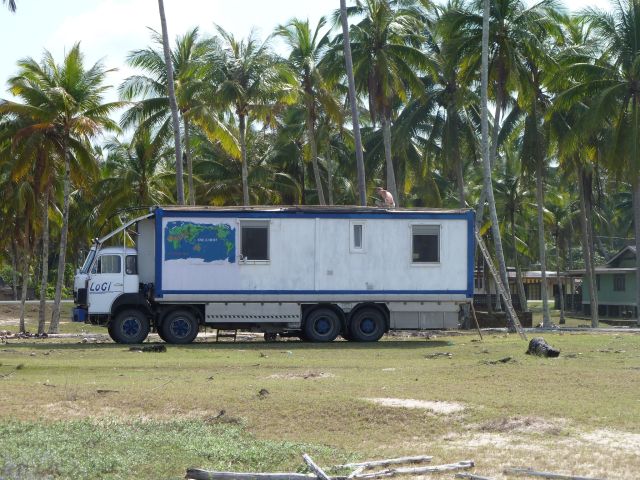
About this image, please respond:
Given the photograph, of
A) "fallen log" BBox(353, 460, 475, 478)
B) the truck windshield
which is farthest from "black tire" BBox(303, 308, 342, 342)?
"fallen log" BBox(353, 460, 475, 478)

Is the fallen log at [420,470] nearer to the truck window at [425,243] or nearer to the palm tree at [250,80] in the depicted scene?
the truck window at [425,243]

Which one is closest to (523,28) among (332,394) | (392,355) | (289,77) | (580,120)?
(580,120)

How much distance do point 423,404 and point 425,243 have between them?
526 inches

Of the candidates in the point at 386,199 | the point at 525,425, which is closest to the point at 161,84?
the point at 386,199

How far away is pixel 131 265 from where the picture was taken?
27266mm

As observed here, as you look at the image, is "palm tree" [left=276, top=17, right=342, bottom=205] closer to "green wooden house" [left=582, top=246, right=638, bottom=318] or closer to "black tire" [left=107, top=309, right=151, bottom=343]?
"black tire" [left=107, top=309, right=151, bottom=343]

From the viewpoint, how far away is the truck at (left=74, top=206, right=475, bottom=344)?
27016 millimetres

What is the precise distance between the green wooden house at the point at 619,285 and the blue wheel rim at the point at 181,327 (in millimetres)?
37842

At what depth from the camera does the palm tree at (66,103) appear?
115 ft

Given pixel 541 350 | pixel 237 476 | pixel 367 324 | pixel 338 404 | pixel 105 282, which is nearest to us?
pixel 237 476

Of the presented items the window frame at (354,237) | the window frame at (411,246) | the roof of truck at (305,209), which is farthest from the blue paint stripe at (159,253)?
the window frame at (411,246)

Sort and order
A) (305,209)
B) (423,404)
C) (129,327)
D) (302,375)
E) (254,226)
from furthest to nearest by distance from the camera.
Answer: (129,327) → (305,209) → (254,226) → (302,375) → (423,404)

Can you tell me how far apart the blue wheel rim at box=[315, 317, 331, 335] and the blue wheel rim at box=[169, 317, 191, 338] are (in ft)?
10.9

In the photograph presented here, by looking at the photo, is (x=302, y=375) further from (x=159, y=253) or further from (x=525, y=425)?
(x=159, y=253)
